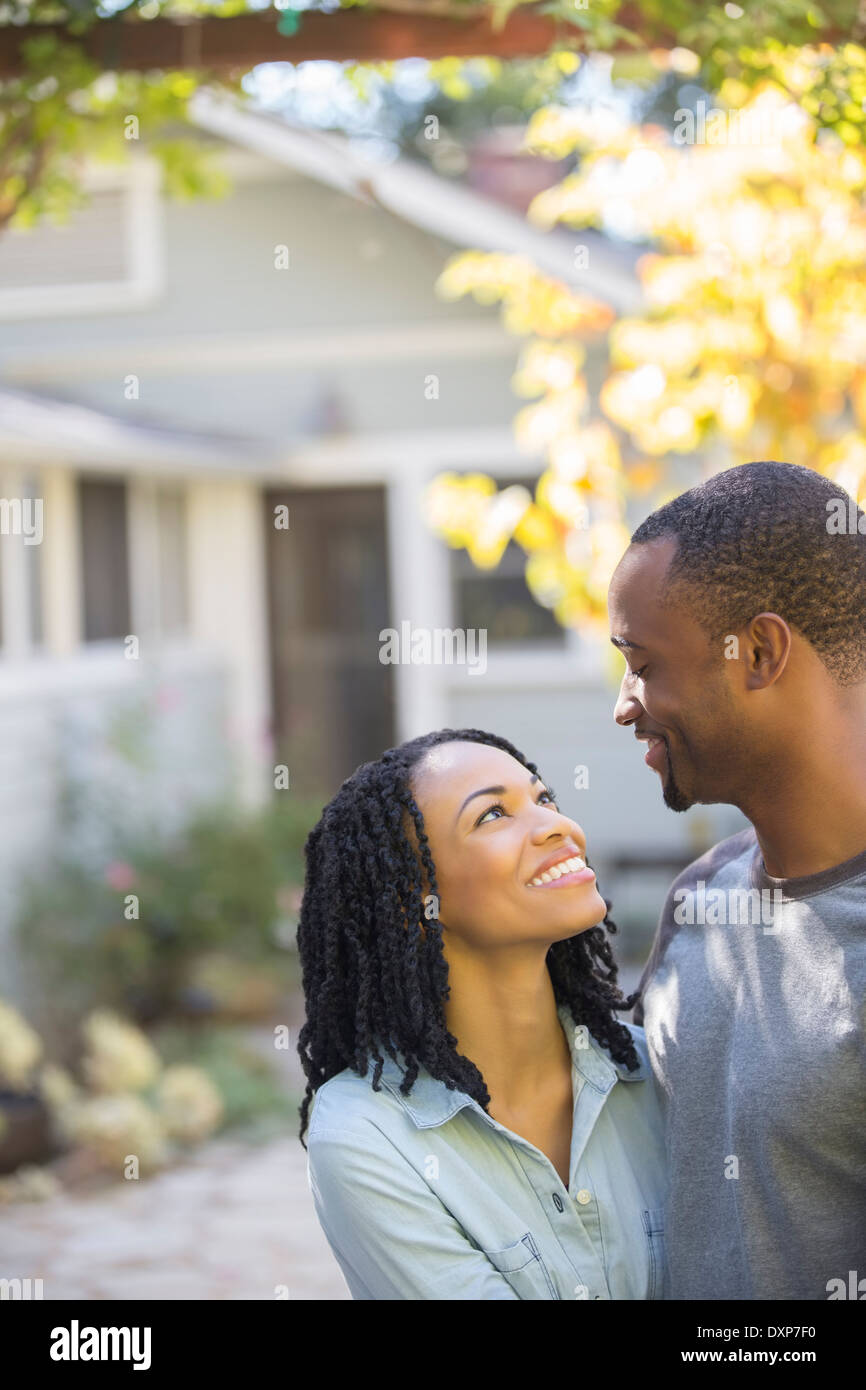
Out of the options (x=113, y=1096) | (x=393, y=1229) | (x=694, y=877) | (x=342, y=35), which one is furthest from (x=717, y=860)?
(x=113, y=1096)

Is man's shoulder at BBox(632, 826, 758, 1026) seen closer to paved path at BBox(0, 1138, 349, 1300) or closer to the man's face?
the man's face

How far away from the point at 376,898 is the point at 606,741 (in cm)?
788

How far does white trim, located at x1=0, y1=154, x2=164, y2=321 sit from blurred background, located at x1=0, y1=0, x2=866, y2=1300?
30 mm

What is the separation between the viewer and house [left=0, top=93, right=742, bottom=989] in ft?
30.9

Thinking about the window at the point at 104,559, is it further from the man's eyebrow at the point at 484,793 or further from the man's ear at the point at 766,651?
the man's ear at the point at 766,651

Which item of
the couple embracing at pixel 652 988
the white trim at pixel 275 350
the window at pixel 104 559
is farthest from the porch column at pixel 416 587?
the couple embracing at pixel 652 988

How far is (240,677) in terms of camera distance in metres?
10.5

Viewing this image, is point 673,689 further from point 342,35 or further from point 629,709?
point 342,35

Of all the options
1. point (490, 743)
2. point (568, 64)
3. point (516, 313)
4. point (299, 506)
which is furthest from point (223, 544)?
point (490, 743)

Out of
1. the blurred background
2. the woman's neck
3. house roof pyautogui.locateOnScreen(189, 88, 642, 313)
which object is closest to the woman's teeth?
the woman's neck

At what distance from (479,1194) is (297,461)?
8704 millimetres

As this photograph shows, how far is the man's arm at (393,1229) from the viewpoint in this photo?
179cm

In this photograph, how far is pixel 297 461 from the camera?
404 inches
